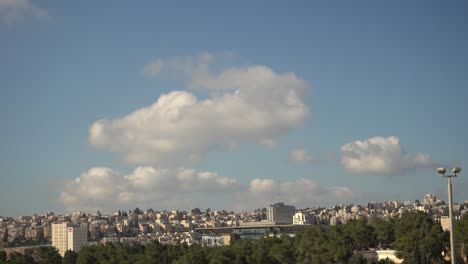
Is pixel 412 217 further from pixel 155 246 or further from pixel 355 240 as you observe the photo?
pixel 155 246

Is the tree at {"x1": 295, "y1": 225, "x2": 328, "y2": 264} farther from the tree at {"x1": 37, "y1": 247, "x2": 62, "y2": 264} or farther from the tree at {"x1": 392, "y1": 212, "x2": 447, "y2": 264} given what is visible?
the tree at {"x1": 37, "y1": 247, "x2": 62, "y2": 264}

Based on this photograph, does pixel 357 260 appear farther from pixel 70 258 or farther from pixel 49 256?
pixel 49 256

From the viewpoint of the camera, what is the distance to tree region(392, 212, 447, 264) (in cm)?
7619

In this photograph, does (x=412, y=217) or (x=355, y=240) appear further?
(x=355, y=240)

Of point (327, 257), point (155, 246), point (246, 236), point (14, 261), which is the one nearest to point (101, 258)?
point (155, 246)

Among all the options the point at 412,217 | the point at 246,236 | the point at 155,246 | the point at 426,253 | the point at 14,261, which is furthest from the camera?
the point at 246,236

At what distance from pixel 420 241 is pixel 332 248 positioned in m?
8.83

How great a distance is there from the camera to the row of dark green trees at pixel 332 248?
3017 inches

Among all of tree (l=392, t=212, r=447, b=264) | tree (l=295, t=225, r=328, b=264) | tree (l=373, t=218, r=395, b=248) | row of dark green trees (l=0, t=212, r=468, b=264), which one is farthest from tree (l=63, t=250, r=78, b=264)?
tree (l=392, t=212, r=447, b=264)

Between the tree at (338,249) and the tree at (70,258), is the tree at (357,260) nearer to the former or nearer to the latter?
the tree at (338,249)

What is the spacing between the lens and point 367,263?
77062 mm

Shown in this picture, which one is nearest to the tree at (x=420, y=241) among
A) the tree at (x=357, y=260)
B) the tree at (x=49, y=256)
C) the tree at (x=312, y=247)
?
the tree at (x=357, y=260)

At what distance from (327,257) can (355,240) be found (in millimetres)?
10458

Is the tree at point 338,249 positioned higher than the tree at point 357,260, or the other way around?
the tree at point 338,249
